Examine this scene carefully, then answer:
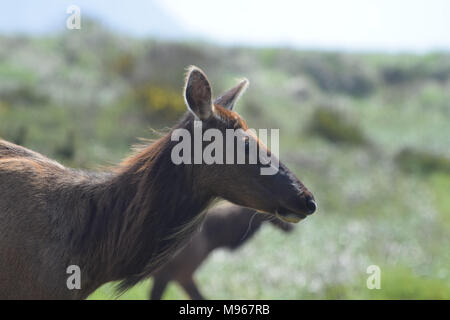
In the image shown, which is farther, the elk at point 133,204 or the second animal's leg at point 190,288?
the second animal's leg at point 190,288

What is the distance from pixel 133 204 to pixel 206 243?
4.20m

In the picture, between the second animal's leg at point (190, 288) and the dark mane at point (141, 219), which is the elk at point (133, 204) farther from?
the second animal's leg at point (190, 288)

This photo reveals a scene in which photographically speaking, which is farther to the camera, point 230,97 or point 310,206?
point 230,97

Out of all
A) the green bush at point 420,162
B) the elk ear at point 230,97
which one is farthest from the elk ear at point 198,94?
the green bush at point 420,162

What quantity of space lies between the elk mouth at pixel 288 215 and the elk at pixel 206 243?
11.2 feet

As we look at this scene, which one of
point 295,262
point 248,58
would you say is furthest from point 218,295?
point 248,58

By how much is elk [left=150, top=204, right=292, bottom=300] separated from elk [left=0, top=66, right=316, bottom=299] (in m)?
3.37

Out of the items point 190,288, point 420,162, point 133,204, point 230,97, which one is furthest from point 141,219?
point 420,162

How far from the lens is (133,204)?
5.14 metres

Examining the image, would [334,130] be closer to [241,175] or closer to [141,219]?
[241,175]

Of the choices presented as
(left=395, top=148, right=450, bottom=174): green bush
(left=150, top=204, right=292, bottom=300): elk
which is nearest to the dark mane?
(left=150, top=204, right=292, bottom=300): elk

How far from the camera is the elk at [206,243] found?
8.64m

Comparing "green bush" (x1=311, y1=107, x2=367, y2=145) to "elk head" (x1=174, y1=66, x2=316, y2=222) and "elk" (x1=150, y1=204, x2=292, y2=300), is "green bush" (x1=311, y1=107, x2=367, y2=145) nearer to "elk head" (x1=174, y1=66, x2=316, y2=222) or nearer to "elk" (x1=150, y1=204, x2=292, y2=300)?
"elk" (x1=150, y1=204, x2=292, y2=300)

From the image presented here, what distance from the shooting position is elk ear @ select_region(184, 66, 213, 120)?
16.1 feet
